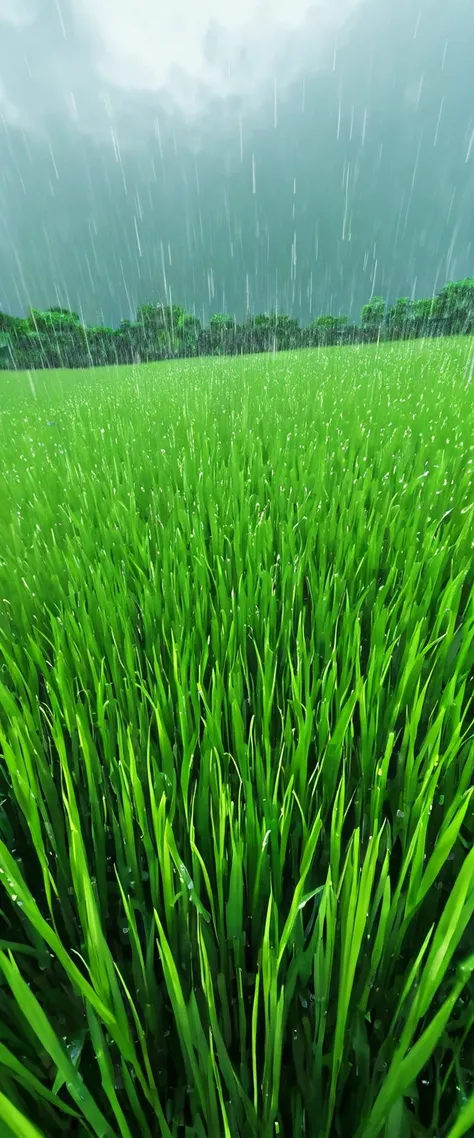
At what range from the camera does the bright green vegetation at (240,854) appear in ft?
1.11

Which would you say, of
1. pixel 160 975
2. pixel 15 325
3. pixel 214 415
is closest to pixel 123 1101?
pixel 160 975

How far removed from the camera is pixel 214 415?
11.1ft

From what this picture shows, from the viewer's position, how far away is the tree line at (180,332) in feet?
84.7

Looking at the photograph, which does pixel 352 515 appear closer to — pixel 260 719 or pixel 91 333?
pixel 260 719

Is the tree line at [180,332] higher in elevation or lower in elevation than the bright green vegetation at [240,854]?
higher

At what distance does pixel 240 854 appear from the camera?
1.36 ft

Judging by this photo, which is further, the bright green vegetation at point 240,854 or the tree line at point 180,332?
the tree line at point 180,332

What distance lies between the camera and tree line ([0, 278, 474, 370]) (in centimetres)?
2581

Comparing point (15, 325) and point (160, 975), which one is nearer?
point (160, 975)

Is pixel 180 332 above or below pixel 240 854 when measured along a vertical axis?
above

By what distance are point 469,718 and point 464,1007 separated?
0.38 meters

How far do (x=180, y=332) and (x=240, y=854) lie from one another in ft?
119

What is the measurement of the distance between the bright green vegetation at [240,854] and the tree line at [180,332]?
24.5m

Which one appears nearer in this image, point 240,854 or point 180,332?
point 240,854
